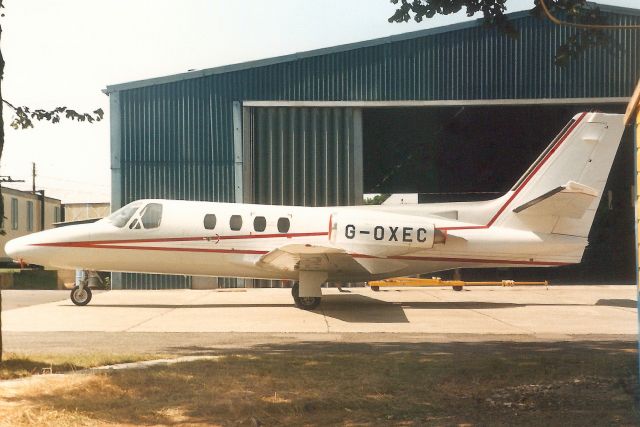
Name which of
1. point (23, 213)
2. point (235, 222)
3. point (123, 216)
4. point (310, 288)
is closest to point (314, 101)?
point (235, 222)

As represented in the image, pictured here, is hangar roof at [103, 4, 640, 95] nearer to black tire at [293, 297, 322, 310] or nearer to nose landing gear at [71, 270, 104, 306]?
nose landing gear at [71, 270, 104, 306]

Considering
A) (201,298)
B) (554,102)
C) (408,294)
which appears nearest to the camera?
(201,298)

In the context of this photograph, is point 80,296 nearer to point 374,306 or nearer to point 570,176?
point 374,306

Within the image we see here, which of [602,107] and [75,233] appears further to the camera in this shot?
[602,107]

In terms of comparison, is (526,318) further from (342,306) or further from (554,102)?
(554,102)

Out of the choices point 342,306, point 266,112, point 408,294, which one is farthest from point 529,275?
point 342,306

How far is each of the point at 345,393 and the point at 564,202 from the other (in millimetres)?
12281

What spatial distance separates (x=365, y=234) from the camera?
697 inches

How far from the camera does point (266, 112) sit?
2578 centimetres

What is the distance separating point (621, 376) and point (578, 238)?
1065cm

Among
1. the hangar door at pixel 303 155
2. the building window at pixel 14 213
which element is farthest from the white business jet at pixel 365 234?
the building window at pixel 14 213

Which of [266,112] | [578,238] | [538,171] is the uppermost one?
[266,112]

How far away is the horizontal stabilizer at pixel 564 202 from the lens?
17.2 metres

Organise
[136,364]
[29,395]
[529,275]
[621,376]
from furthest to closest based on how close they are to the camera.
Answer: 1. [529,275]
2. [136,364]
3. [621,376]
4. [29,395]
